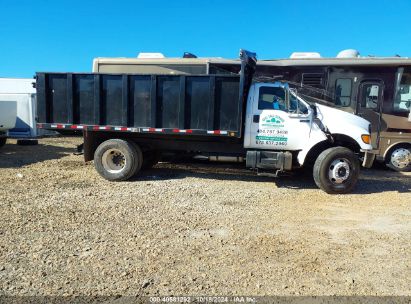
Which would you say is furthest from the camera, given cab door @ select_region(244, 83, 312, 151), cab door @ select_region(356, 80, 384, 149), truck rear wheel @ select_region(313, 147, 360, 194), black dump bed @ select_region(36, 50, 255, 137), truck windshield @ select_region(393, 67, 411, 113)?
cab door @ select_region(356, 80, 384, 149)

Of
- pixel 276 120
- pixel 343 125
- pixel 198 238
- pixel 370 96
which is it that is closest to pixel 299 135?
pixel 276 120

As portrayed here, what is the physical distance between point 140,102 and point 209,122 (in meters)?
1.66

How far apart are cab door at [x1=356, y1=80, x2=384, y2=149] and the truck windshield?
0.42 meters

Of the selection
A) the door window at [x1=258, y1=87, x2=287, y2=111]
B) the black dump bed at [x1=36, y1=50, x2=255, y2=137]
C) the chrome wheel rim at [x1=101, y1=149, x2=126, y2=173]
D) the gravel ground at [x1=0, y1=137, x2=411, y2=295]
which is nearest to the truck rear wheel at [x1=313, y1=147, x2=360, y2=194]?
the gravel ground at [x1=0, y1=137, x2=411, y2=295]

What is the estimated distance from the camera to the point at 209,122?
8242 millimetres

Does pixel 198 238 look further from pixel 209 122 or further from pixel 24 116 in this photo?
pixel 24 116

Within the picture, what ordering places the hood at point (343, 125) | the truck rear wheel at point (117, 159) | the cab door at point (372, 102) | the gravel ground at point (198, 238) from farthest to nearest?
the cab door at point (372, 102) → the truck rear wheel at point (117, 159) → the hood at point (343, 125) → the gravel ground at point (198, 238)

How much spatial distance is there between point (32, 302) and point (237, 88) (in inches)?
234

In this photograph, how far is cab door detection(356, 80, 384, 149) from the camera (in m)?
10.2

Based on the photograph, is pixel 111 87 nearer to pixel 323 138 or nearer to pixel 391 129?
pixel 323 138

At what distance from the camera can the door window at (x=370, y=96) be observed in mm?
10211

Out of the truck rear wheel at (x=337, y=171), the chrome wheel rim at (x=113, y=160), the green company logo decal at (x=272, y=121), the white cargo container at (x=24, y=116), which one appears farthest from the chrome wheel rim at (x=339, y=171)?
the white cargo container at (x=24, y=116)

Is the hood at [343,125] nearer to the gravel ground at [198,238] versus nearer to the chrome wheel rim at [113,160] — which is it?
the gravel ground at [198,238]

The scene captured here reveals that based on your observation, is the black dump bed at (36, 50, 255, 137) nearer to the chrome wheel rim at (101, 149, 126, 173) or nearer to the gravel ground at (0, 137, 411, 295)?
the chrome wheel rim at (101, 149, 126, 173)
